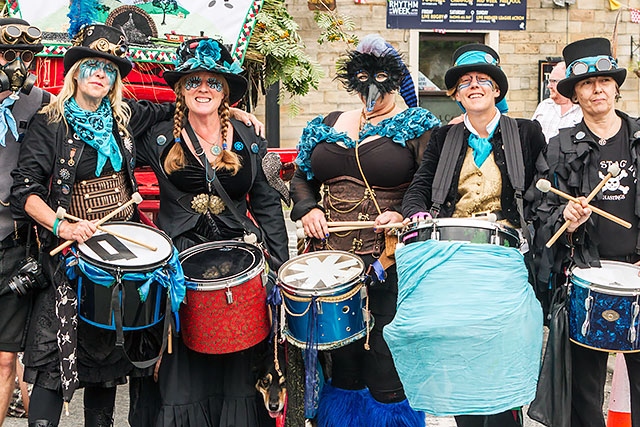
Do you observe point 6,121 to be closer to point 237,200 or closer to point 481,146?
point 237,200

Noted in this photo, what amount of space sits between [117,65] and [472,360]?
7.01 ft

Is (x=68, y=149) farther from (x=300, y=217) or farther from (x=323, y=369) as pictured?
(x=323, y=369)

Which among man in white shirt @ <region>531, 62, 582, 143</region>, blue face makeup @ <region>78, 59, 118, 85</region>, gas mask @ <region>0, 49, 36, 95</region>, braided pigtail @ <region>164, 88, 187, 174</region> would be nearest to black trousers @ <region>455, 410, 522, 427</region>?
braided pigtail @ <region>164, 88, 187, 174</region>

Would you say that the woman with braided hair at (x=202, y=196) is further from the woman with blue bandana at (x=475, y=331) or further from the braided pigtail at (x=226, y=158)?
the woman with blue bandana at (x=475, y=331)

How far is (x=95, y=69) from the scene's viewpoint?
3605mm

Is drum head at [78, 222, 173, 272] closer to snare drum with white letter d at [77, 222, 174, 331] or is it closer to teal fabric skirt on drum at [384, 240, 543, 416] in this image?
snare drum with white letter d at [77, 222, 174, 331]

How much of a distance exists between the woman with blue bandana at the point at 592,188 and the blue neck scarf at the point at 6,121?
2450 millimetres

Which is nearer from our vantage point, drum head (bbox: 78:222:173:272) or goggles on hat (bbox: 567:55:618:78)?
drum head (bbox: 78:222:173:272)

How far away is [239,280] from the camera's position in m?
3.39

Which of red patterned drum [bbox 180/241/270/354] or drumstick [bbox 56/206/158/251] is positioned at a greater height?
drumstick [bbox 56/206/158/251]

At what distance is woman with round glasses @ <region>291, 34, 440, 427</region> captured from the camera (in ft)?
12.4

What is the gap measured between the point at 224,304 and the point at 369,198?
92cm

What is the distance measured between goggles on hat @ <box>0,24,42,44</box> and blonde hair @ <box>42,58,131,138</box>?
27 cm

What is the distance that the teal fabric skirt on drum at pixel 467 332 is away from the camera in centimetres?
288
